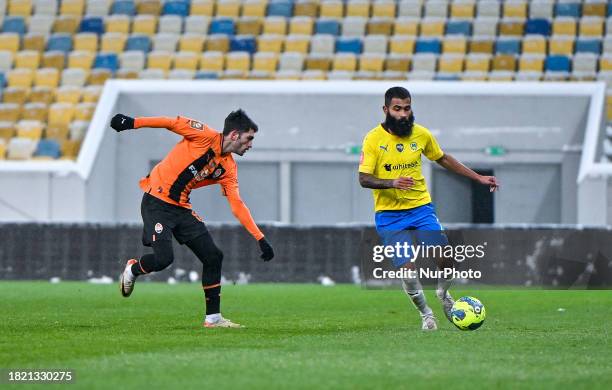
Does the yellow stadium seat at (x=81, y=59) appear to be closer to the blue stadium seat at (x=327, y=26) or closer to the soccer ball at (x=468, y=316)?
the blue stadium seat at (x=327, y=26)

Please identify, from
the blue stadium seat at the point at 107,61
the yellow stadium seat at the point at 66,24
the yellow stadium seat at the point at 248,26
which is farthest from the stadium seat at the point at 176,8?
the yellow stadium seat at the point at 66,24

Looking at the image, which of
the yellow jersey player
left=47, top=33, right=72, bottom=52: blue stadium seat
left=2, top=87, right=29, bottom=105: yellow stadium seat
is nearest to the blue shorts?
the yellow jersey player

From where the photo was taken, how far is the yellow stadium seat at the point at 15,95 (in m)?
27.3

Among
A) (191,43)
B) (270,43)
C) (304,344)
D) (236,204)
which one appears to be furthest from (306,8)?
(304,344)

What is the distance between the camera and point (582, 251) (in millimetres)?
20594

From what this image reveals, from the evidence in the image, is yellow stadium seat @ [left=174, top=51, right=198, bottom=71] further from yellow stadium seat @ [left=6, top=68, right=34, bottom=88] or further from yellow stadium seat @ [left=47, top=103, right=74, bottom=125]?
yellow stadium seat @ [left=6, top=68, right=34, bottom=88]

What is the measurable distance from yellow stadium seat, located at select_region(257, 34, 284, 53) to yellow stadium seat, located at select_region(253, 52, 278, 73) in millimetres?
228

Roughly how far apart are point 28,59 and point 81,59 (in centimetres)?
113

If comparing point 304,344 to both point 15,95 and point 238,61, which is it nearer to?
point 238,61

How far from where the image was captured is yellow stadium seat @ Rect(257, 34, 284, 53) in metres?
27.9

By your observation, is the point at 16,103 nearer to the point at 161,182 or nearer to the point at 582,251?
the point at 582,251

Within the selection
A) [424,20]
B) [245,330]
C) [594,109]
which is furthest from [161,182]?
[424,20]

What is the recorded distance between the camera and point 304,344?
1034 centimetres

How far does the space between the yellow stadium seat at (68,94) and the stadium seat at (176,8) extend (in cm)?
282
